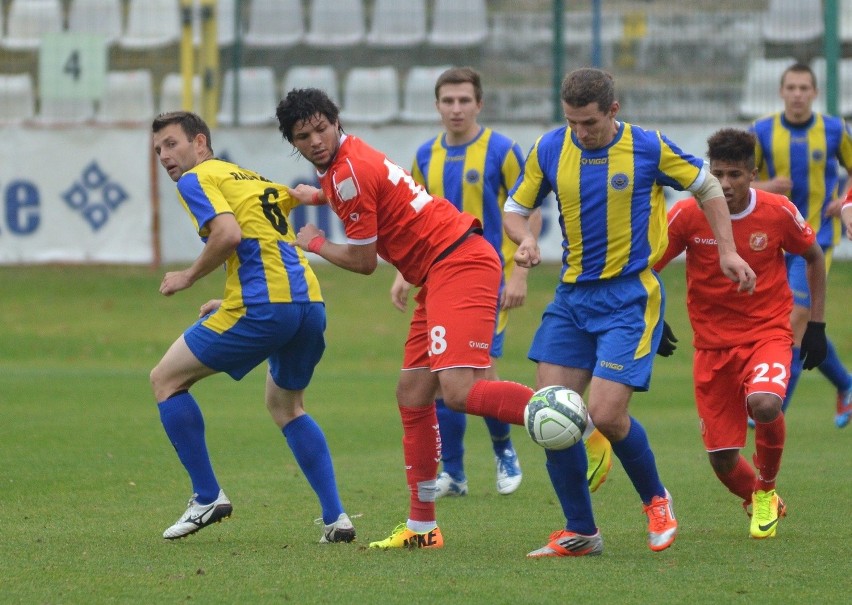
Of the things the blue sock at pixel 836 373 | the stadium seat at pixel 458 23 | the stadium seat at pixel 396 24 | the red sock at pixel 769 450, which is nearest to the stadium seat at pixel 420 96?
the stadium seat at pixel 458 23

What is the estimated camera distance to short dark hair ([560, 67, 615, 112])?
222 inches

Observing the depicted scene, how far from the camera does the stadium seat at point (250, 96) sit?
59.2 ft

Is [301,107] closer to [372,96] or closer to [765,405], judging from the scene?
[765,405]

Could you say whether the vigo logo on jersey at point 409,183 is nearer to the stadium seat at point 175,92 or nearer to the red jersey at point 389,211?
the red jersey at point 389,211

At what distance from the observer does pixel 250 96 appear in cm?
1822

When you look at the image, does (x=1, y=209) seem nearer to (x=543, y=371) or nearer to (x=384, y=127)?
(x=384, y=127)

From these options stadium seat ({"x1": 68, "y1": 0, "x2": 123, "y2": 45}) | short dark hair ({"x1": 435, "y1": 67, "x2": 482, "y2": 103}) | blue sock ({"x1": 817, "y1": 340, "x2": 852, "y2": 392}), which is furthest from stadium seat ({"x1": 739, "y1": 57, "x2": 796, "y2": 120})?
short dark hair ({"x1": 435, "y1": 67, "x2": 482, "y2": 103})

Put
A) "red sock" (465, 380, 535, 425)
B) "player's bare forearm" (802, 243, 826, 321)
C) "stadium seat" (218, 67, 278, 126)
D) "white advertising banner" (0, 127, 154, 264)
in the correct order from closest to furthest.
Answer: "red sock" (465, 380, 535, 425) < "player's bare forearm" (802, 243, 826, 321) < "white advertising banner" (0, 127, 154, 264) < "stadium seat" (218, 67, 278, 126)

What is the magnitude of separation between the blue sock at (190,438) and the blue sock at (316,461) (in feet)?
1.25

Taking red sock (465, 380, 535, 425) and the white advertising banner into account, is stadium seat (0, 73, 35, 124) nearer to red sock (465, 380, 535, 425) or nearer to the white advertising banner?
the white advertising banner

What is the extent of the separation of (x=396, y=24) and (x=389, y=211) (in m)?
13.6

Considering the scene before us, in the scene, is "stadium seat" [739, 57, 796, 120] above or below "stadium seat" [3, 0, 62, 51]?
below

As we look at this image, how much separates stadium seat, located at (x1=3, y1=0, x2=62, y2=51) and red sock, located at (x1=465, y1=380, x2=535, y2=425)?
13950mm

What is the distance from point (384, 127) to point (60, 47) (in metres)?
4.61
